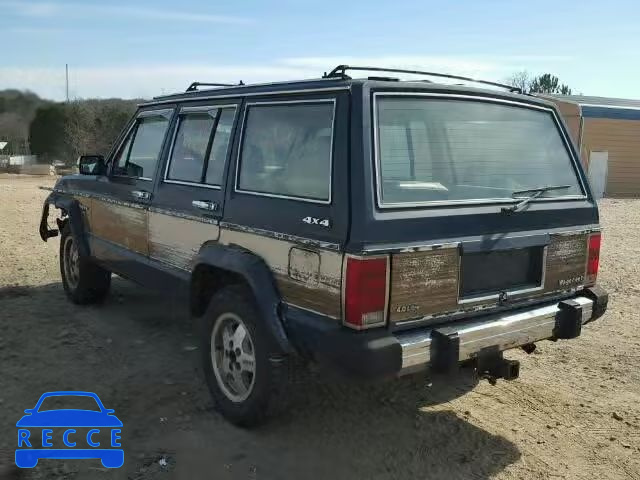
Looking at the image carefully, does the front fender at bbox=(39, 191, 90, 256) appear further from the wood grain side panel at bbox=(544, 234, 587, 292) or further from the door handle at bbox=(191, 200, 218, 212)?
the wood grain side panel at bbox=(544, 234, 587, 292)

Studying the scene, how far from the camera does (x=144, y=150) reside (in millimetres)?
5148

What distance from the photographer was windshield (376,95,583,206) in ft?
10.6

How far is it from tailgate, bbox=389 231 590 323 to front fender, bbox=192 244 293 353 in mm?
641

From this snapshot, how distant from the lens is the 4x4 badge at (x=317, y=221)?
10.2 ft

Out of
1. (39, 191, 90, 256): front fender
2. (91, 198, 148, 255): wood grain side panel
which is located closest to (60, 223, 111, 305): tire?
(39, 191, 90, 256): front fender

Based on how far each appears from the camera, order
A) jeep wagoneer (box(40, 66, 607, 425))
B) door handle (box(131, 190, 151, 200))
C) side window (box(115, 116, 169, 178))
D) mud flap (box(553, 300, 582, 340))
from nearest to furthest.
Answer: jeep wagoneer (box(40, 66, 607, 425))
mud flap (box(553, 300, 582, 340))
door handle (box(131, 190, 151, 200))
side window (box(115, 116, 169, 178))

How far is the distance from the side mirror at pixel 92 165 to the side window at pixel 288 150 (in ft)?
7.61

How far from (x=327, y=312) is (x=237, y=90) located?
5.64 feet

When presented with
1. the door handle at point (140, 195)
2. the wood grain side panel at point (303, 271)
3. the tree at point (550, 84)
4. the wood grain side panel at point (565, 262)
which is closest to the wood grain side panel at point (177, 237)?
the door handle at point (140, 195)

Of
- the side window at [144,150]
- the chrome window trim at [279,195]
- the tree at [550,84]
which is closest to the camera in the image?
the chrome window trim at [279,195]

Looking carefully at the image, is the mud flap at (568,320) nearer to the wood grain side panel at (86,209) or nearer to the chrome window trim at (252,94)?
the chrome window trim at (252,94)

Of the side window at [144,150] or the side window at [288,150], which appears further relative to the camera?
the side window at [144,150]

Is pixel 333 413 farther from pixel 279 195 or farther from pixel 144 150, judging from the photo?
pixel 144 150

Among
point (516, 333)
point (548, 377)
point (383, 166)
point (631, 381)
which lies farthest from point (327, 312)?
point (631, 381)
